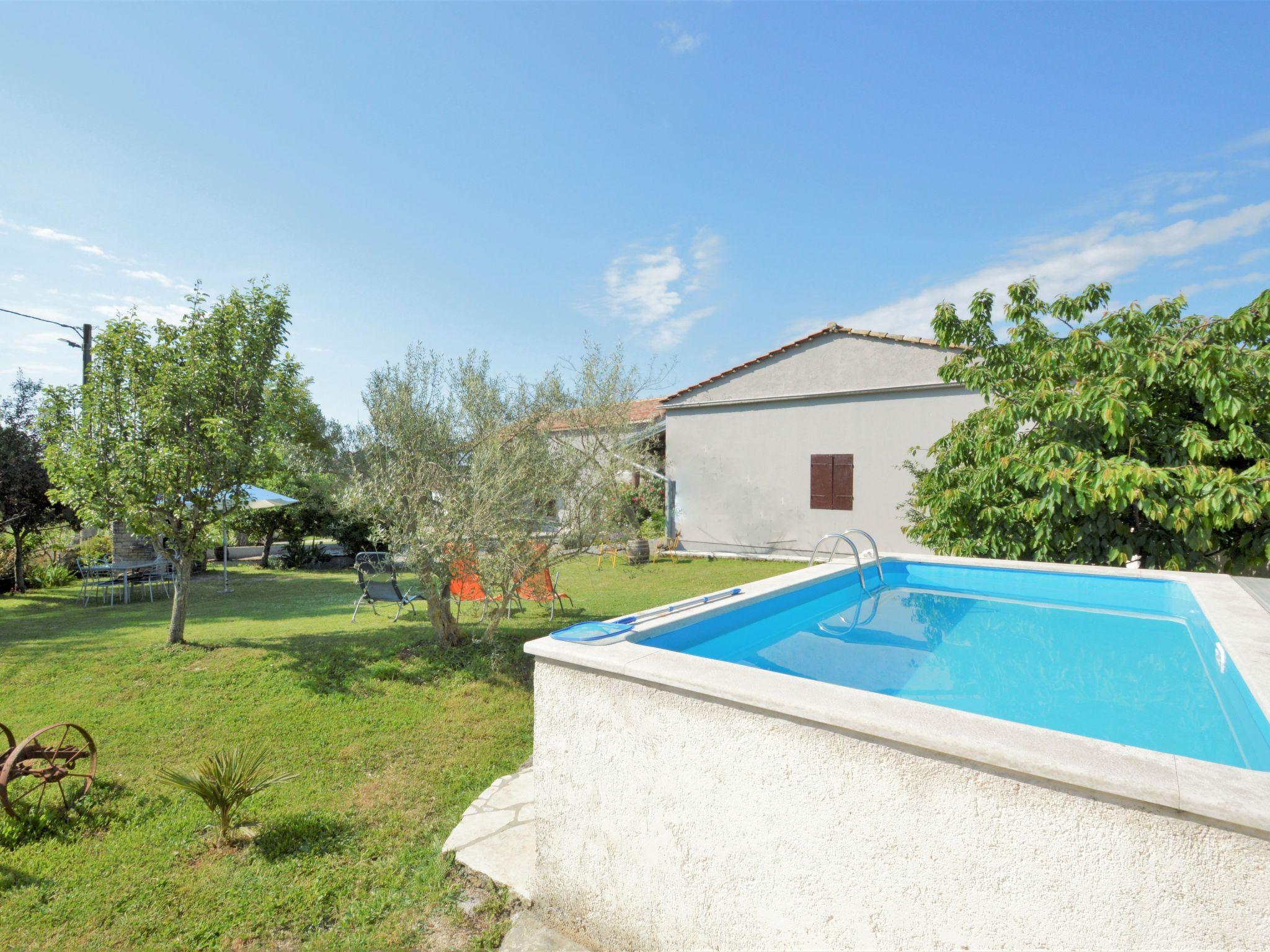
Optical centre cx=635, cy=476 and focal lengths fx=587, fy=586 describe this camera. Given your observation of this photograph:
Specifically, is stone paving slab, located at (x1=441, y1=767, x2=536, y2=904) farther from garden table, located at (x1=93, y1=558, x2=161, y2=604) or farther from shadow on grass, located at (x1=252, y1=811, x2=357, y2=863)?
garden table, located at (x1=93, y1=558, x2=161, y2=604)

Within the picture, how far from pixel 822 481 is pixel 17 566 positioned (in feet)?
61.0

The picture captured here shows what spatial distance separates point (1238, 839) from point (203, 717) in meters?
6.92

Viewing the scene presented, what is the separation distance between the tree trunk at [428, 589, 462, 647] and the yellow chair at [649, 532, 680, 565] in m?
9.77

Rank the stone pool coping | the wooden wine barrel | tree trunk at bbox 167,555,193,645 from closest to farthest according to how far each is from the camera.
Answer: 1. the stone pool coping
2. tree trunk at bbox 167,555,193,645
3. the wooden wine barrel

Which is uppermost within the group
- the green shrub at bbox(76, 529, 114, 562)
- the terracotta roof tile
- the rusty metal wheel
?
the terracotta roof tile

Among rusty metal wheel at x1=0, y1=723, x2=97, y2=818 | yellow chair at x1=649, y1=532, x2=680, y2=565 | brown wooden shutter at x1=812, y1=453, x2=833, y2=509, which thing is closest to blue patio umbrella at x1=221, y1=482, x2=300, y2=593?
rusty metal wheel at x1=0, y1=723, x2=97, y2=818

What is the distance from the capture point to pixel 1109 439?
7051mm

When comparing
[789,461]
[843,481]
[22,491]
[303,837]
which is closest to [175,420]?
[303,837]

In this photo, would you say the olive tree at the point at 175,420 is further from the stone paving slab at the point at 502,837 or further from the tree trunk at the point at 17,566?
the tree trunk at the point at 17,566

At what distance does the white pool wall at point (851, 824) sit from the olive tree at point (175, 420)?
21.5 feet

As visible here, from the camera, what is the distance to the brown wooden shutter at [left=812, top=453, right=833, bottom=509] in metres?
15.5

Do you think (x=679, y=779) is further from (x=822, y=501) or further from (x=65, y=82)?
(x=822, y=501)

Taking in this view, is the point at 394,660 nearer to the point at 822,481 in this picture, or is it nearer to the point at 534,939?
the point at 534,939

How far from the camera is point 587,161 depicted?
458 inches
